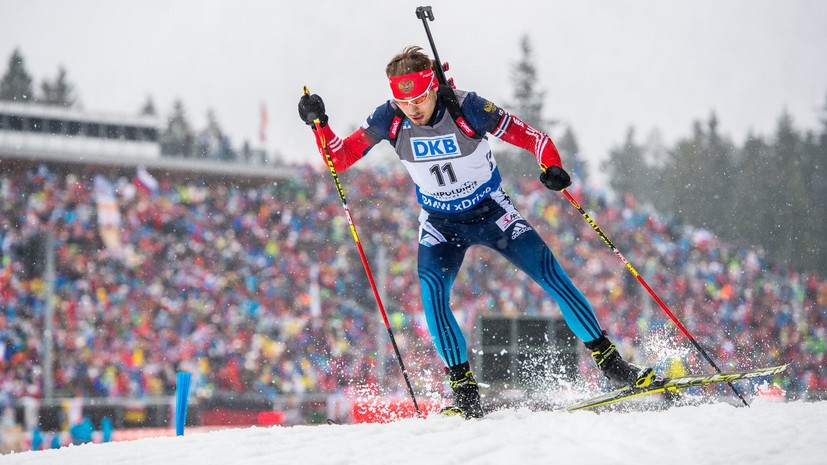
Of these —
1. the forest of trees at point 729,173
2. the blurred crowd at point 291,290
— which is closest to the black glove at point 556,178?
the blurred crowd at point 291,290

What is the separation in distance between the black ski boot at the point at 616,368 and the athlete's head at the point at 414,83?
155cm

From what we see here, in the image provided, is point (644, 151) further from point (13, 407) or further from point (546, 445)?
point (546, 445)

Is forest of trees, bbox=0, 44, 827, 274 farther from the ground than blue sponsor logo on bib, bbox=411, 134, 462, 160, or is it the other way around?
forest of trees, bbox=0, 44, 827, 274

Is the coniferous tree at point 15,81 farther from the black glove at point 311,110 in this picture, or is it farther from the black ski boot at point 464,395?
the black ski boot at point 464,395

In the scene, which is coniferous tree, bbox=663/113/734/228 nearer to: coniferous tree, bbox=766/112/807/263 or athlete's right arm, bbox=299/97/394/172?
coniferous tree, bbox=766/112/807/263

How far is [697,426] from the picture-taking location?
2.77 metres

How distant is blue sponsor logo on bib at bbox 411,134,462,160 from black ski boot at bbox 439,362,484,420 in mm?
1168

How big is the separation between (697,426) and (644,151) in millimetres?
59606

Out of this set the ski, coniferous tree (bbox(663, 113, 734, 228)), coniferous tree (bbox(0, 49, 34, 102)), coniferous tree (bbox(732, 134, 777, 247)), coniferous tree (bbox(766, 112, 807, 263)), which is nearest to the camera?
the ski

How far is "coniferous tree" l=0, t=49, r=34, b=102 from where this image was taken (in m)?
37.9

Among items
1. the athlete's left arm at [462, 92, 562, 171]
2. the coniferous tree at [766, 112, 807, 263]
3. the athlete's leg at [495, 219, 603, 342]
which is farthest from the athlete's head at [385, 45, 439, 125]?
the coniferous tree at [766, 112, 807, 263]

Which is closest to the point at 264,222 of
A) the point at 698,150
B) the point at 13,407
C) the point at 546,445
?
the point at 13,407

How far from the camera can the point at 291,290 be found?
41.8 feet

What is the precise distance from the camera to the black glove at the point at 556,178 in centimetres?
380
